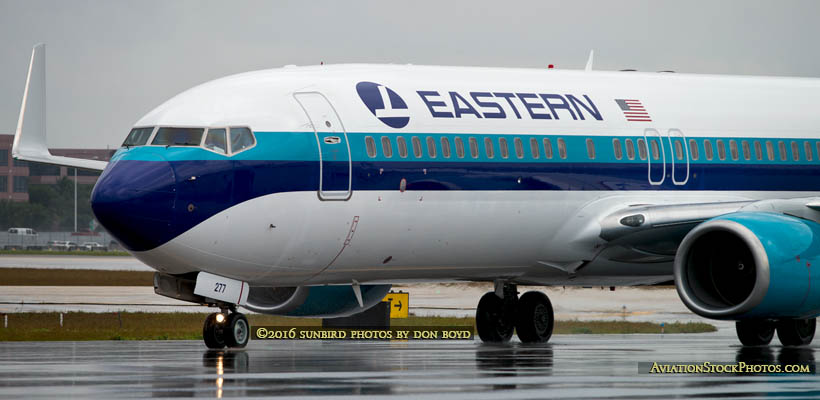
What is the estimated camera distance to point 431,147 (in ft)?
71.9

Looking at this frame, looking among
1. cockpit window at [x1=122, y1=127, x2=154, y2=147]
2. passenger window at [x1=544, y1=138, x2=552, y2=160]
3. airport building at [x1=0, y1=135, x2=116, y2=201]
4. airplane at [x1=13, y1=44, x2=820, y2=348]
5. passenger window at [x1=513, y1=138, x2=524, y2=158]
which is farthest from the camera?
airport building at [x1=0, y1=135, x2=116, y2=201]

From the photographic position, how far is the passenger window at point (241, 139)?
67.0ft

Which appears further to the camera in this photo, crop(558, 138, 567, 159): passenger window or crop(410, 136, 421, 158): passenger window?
crop(558, 138, 567, 159): passenger window

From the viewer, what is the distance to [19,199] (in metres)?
141

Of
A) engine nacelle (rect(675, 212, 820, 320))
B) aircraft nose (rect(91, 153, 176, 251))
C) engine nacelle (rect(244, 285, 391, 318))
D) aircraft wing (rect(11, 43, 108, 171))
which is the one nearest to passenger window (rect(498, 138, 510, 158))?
engine nacelle (rect(675, 212, 820, 320))

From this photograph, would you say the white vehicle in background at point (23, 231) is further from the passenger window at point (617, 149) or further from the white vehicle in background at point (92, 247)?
the passenger window at point (617, 149)

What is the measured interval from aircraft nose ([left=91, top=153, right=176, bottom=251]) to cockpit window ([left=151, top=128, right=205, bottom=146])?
45 cm

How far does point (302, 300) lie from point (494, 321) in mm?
4561

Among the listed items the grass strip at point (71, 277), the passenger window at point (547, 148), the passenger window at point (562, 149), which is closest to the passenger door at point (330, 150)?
the passenger window at point (547, 148)

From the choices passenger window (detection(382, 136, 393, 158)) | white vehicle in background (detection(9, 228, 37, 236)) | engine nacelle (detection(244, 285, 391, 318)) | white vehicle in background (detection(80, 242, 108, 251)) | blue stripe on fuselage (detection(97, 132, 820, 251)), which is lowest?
engine nacelle (detection(244, 285, 391, 318))

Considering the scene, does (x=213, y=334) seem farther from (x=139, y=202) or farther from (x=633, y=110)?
Answer: (x=633, y=110)

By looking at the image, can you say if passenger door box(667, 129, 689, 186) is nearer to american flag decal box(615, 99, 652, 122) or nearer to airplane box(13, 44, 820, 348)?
airplane box(13, 44, 820, 348)

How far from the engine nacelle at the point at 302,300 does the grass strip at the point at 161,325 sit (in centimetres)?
590

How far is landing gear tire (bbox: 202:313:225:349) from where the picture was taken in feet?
70.0
